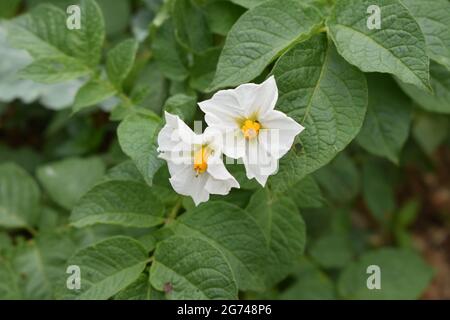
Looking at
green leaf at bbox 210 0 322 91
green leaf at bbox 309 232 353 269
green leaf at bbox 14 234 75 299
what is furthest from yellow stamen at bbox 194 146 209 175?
green leaf at bbox 309 232 353 269

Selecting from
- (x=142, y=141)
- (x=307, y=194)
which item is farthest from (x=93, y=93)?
(x=307, y=194)

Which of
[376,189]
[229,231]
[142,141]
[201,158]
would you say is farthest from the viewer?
[376,189]

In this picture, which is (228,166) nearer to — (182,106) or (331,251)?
(182,106)

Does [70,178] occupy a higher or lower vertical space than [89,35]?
lower

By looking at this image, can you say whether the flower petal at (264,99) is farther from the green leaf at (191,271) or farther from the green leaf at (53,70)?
the green leaf at (53,70)
